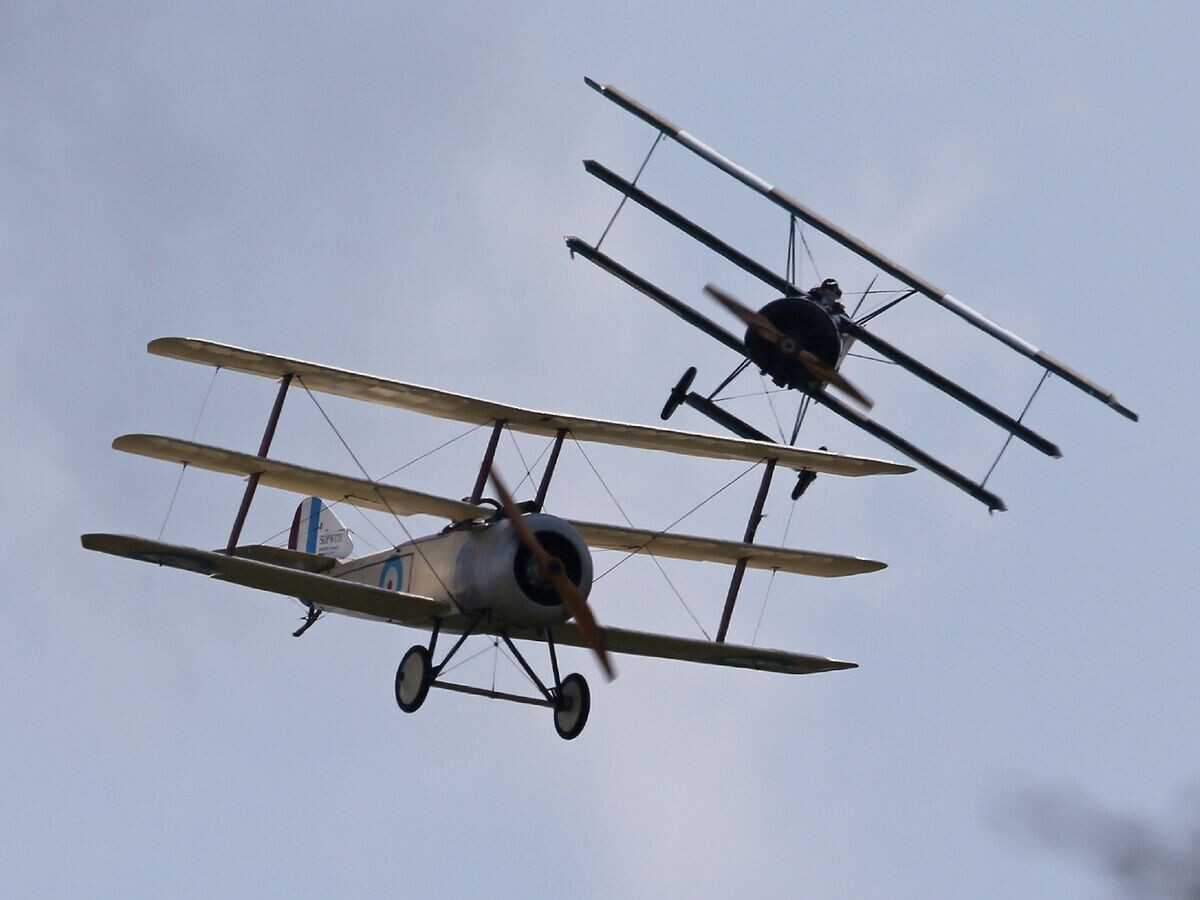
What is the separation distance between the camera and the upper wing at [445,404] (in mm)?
22630

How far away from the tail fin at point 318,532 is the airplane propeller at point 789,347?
5.48 m

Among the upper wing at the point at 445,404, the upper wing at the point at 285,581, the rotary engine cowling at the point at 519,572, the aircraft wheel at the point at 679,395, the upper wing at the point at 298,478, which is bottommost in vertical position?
the upper wing at the point at 285,581

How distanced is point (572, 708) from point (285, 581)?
322cm

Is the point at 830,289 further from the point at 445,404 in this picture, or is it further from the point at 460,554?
the point at 460,554

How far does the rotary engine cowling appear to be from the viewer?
2167cm

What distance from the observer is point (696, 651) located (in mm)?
24375

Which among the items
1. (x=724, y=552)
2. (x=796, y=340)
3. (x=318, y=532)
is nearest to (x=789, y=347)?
(x=796, y=340)

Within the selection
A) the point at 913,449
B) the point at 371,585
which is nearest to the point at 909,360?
the point at 913,449

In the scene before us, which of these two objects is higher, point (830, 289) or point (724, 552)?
point (830, 289)

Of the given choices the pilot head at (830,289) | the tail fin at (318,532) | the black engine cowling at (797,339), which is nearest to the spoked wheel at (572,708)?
the tail fin at (318,532)

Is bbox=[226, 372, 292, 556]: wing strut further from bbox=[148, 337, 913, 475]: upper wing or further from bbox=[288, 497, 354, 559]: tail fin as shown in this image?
bbox=[288, 497, 354, 559]: tail fin

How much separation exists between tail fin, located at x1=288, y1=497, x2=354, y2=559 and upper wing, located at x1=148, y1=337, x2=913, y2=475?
13.5 feet

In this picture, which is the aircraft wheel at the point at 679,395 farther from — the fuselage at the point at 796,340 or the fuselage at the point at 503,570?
the fuselage at the point at 503,570

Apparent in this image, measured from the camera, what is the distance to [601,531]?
2417 centimetres
